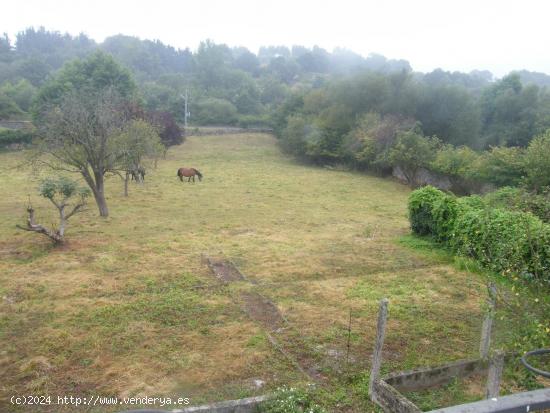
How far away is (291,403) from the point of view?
546 cm

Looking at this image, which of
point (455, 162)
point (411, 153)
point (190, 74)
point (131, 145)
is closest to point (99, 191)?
point (131, 145)

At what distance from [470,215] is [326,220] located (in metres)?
5.76

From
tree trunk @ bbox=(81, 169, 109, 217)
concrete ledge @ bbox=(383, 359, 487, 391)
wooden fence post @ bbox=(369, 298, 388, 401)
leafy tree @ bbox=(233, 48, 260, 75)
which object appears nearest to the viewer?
wooden fence post @ bbox=(369, 298, 388, 401)

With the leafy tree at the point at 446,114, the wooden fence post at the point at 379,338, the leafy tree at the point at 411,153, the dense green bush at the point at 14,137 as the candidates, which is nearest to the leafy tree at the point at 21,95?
the dense green bush at the point at 14,137

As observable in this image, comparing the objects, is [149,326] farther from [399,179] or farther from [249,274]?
[399,179]

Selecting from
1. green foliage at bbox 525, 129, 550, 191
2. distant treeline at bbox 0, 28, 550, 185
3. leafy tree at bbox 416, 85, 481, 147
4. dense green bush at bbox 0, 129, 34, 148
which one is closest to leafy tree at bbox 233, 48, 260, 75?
distant treeline at bbox 0, 28, 550, 185

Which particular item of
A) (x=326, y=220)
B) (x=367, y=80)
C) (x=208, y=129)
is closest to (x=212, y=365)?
(x=326, y=220)

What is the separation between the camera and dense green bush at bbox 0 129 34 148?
3491 centimetres

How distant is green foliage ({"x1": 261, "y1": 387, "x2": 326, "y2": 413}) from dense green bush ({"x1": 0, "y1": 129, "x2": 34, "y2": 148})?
116 ft

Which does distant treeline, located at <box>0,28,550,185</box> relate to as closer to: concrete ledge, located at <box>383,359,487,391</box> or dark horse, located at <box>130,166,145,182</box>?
dark horse, located at <box>130,166,145,182</box>

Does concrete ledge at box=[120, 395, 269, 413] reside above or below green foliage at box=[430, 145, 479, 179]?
below

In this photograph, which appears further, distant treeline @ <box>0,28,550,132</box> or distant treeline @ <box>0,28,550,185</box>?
distant treeline @ <box>0,28,550,132</box>

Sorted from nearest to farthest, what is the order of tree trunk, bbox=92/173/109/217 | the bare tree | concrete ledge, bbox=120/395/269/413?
concrete ledge, bbox=120/395/269/413
the bare tree
tree trunk, bbox=92/173/109/217

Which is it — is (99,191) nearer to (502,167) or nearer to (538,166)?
(538,166)
